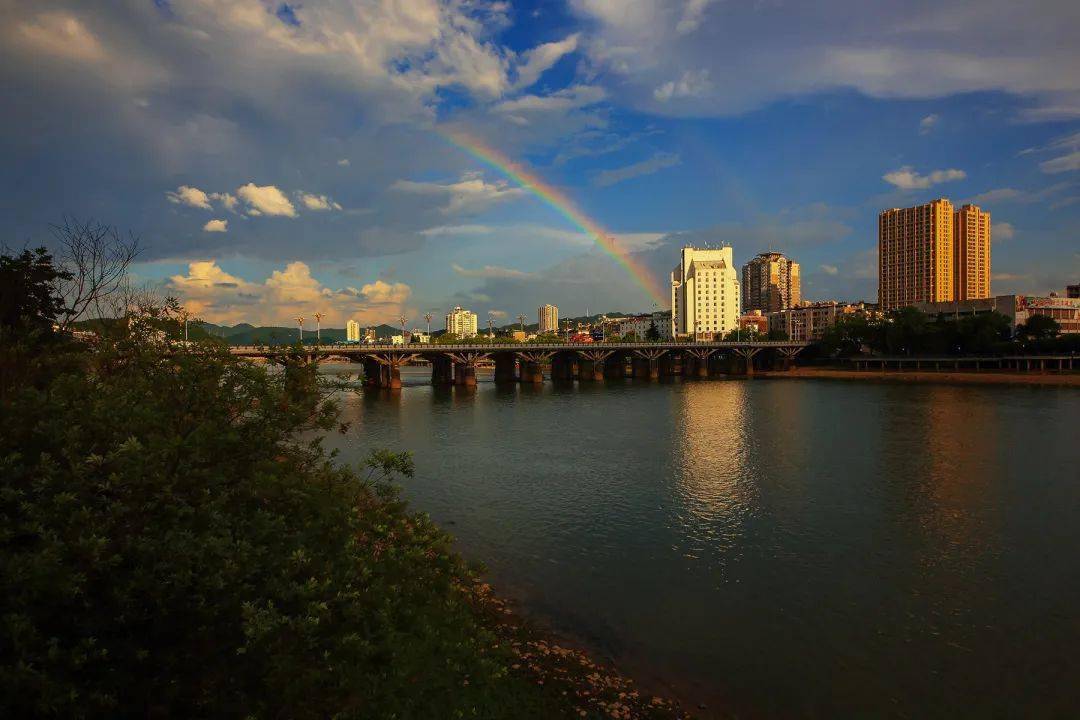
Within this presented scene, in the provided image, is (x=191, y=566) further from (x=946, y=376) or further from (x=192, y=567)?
(x=946, y=376)

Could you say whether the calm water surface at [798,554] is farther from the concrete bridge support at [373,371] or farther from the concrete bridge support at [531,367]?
the concrete bridge support at [531,367]

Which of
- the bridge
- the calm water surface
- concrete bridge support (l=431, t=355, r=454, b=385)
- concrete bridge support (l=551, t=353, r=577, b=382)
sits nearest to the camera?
the calm water surface

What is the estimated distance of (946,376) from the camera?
99688mm

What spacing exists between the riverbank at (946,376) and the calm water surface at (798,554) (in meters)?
57.4

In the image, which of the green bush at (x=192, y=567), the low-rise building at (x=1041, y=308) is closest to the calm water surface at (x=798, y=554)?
the green bush at (x=192, y=567)

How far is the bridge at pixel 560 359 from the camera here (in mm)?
93000

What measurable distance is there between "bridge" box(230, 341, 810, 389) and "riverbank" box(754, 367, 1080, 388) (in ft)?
37.1

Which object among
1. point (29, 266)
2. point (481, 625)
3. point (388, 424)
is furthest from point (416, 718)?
point (388, 424)

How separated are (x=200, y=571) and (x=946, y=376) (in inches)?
4539

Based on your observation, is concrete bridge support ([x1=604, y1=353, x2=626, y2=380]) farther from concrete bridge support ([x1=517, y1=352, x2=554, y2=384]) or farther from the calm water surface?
the calm water surface

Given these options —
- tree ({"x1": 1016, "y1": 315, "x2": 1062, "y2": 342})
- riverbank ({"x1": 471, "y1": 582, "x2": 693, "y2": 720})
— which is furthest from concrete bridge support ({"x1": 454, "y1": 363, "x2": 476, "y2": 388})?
tree ({"x1": 1016, "y1": 315, "x2": 1062, "y2": 342})

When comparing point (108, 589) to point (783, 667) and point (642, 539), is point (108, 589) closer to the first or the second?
point (783, 667)

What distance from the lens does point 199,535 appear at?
752cm

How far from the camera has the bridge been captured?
305ft
